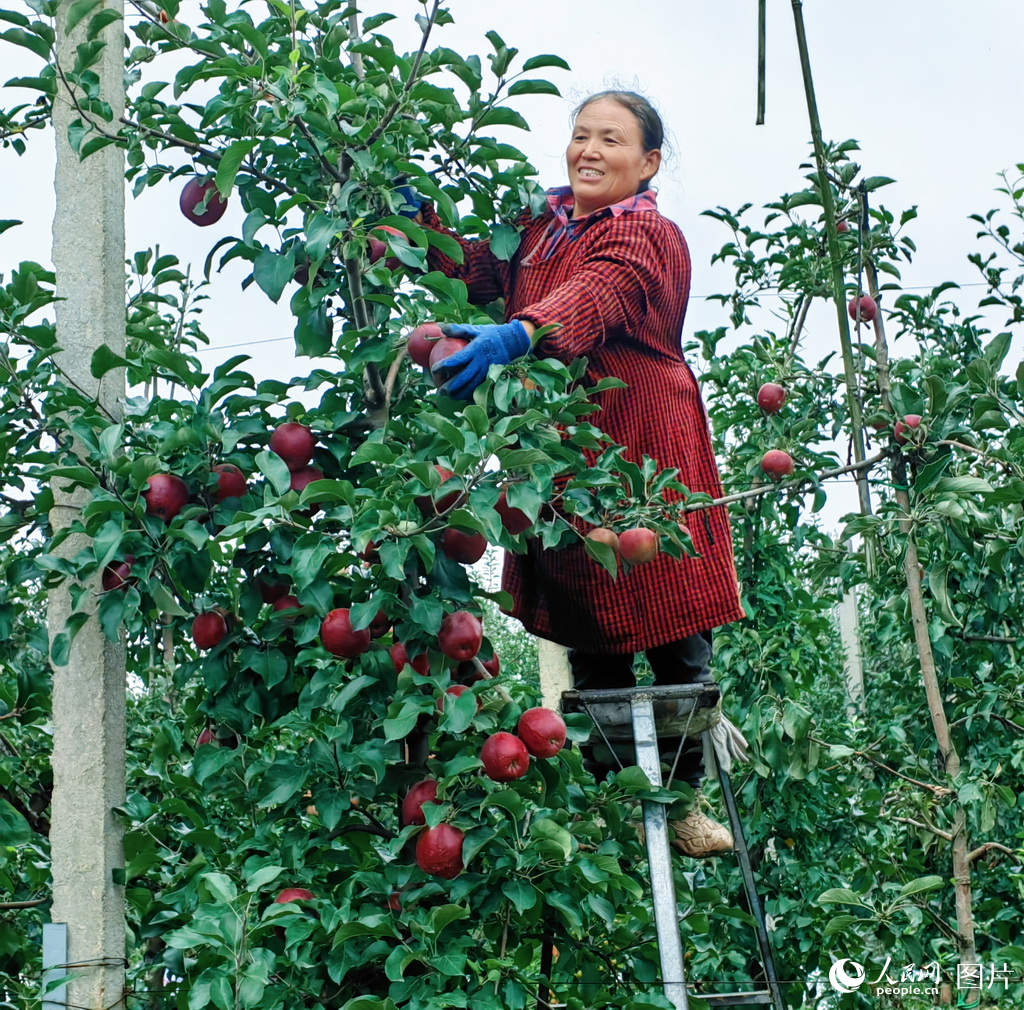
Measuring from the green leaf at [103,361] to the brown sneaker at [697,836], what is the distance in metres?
1.39

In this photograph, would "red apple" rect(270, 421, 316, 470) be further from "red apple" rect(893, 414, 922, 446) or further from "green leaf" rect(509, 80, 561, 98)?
"red apple" rect(893, 414, 922, 446)

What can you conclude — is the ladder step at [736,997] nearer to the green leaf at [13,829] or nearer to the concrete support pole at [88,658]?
the concrete support pole at [88,658]

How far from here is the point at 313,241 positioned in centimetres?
206

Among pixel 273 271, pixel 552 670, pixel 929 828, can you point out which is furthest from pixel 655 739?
pixel 552 670

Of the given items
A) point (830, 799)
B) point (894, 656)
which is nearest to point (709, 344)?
point (830, 799)

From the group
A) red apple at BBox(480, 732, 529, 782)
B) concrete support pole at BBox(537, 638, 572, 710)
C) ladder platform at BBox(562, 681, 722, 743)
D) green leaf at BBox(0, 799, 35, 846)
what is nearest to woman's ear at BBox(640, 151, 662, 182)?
ladder platform at BBox(562, 681, 722, 743)

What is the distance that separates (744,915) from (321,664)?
3.04ft

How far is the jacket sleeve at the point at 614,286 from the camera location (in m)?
2.27

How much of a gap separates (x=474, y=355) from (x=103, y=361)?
0.60 meters

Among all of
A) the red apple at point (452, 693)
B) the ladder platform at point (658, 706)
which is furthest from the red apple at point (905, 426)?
the red apple at point (452, 693)

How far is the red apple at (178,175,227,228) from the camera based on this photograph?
237 cm

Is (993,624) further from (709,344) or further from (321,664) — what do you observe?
(321,664)

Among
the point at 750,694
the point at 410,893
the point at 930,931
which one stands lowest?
the point at 930,931

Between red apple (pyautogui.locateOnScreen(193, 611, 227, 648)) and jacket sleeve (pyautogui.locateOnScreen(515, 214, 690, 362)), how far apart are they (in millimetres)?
712
